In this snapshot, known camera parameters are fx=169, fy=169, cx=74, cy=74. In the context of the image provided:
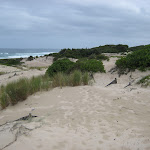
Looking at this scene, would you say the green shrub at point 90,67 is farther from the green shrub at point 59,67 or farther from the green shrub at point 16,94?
the green shrub at point 16,94

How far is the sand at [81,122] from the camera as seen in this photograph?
2.97 m

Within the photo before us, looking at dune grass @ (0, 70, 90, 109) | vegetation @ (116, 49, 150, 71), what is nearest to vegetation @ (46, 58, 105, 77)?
vegetation @ (116, 49, 150, 71)

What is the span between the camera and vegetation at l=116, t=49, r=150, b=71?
10070 mm

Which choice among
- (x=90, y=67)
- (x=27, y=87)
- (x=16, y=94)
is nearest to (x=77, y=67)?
(x=90, y=67)

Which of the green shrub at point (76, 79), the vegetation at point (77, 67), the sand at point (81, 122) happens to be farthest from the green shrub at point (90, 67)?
the sand at point (81, 122)

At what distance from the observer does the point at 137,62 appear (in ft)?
34.3

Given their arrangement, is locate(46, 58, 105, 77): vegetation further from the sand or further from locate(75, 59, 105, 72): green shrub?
the sand

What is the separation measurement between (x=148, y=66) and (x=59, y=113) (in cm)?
743

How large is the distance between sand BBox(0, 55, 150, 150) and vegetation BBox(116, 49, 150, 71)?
4.20 meters

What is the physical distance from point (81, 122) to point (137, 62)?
25.0ft

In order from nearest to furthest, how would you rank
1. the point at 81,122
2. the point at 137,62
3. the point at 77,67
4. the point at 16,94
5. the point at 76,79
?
1. the point at 81,122
2. the point at 16,94
3. the point at 76,79
4. the point at 137,62
5. the point at 77,67

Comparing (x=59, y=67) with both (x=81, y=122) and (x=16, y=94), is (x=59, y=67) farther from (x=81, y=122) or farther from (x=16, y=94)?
(x=81, y=122)

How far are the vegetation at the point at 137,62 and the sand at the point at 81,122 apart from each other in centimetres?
420

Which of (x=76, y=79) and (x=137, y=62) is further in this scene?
(x=137, y=62)
